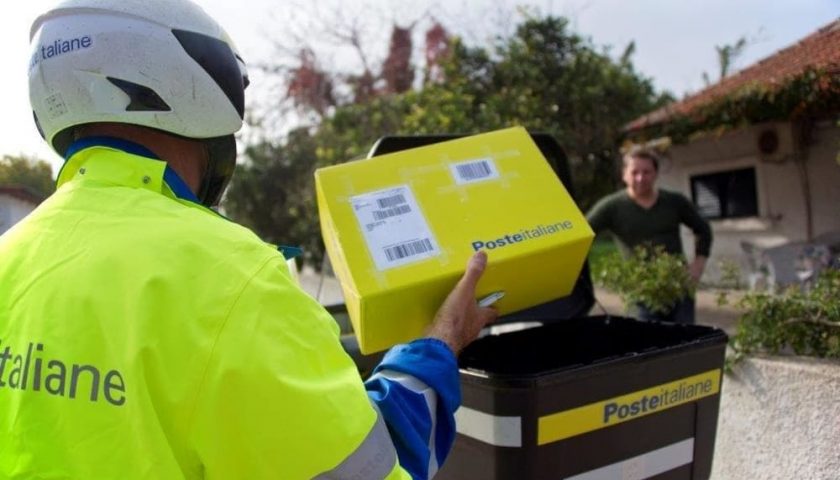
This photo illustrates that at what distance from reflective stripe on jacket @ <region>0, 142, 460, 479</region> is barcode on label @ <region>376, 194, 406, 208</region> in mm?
791

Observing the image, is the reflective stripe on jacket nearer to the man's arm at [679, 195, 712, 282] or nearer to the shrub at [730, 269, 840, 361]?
the shrub at [730, 269, 840, 361]

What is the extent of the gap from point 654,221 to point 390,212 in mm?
3027

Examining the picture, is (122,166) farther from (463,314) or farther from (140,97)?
(463,314)

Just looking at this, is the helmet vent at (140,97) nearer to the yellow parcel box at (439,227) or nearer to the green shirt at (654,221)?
the yellow parcel box at (439,227)

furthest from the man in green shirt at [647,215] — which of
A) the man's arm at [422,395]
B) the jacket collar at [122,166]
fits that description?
the jacket collar at [122,166]

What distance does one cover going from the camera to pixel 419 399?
4.21 feet

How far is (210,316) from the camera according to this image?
3.23ft

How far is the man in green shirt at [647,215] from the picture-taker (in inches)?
176

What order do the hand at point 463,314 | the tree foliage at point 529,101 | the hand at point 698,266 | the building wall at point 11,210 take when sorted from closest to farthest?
the hand at point 463,314, the building wall at point 11,210, the hand at point 698,266, the tree foliage at point 529,101

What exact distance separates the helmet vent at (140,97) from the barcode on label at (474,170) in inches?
37.5

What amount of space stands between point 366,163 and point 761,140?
7335 millimetres

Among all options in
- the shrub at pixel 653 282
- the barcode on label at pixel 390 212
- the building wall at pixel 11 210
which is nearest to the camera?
the barcode on label at pixel 390 212

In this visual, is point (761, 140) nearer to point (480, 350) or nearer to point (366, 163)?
point (480, 350)

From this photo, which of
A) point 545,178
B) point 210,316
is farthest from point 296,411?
point 545,178
